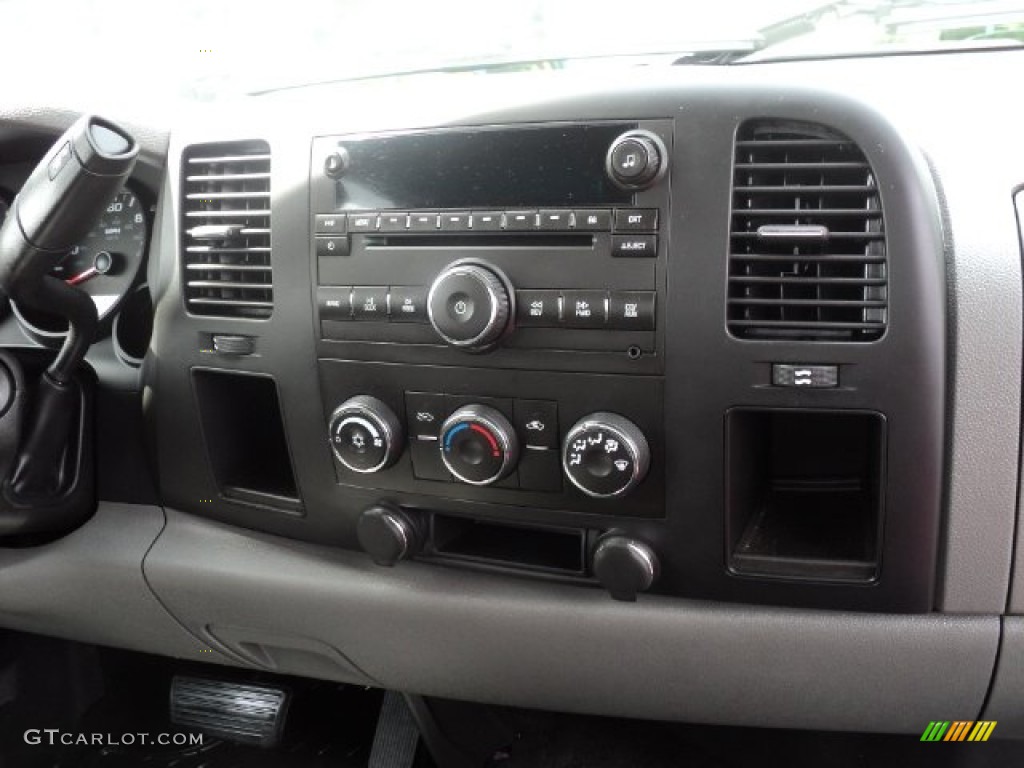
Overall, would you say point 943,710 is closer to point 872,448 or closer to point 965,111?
point 872,448

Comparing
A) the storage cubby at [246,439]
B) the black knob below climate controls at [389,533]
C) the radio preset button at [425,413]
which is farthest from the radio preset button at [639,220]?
the storage cubby at [246,439]

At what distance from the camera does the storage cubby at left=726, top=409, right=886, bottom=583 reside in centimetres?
111

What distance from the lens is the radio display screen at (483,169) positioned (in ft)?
3.57

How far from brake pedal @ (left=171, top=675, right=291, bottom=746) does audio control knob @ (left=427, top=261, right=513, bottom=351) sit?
98 centimetres

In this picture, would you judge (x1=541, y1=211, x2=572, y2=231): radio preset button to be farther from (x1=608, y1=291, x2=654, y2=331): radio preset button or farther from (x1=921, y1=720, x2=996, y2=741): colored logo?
(x1=921, y1=720, x2=996, y2=741): colored logo

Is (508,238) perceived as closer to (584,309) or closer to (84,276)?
(584,309)

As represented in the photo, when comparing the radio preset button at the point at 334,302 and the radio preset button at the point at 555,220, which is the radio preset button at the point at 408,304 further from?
the radio preset button at the point at 555,220

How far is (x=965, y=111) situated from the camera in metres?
1.09

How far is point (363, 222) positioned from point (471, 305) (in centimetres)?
21

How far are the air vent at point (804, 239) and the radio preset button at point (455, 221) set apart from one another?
31 cm

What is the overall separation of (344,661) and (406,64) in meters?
0.95

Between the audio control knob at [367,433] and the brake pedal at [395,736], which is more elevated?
the audio control knob at [367,433]

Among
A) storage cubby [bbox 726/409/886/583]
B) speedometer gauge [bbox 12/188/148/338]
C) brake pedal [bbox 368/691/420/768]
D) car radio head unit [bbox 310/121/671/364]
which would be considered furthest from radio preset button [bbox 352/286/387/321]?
brake pedal [bbox 368/691/420/768]

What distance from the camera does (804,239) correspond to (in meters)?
1.00
